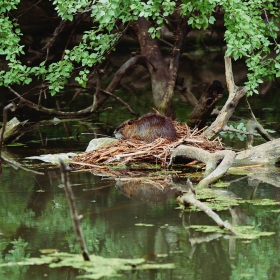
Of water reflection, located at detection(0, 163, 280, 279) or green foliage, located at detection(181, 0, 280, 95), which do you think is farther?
green foliage, located at detection(181, 0, 280, 95)

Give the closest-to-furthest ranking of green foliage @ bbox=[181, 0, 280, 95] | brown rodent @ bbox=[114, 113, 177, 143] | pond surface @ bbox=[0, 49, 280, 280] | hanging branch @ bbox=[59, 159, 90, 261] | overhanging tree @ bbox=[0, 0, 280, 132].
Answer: hanging branch @ bbox=[59, 159, 90, 261] → pond surface @ bbox=[0, 49, 280, 280] → green foliage @ bbox=[181, 0, 280, 95] → overhanging tree @ bbox=[0, 0, 280, 132] → brown rodent @ bbox=[114, 113, 177, 143]

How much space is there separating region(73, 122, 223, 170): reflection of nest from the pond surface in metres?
0.43

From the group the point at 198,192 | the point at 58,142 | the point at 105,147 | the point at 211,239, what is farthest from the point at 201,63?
the point at 211,239

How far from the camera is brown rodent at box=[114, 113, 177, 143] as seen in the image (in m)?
8.74

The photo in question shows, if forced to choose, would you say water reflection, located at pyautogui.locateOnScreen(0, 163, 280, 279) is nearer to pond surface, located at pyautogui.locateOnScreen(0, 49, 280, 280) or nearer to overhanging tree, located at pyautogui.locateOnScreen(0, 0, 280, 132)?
pond surface, located at pyautogui.locateOnScreen(0, 49, 280, 280)

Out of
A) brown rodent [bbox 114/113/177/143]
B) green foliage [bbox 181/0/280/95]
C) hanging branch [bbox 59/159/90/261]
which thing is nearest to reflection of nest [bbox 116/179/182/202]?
brown rodent [bbox 114/113/177/143]

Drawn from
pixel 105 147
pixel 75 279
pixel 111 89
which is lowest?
pixel 75 279

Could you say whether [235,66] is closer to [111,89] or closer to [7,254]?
[111,89]

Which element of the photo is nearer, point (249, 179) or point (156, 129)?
point (249, 179)

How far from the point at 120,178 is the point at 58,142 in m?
2.89

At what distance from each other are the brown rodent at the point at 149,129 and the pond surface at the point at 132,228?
1.22 m

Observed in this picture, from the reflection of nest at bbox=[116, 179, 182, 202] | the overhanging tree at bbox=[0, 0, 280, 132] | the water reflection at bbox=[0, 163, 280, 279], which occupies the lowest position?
the water reflection at bbox=[0, 163, 280, 279]

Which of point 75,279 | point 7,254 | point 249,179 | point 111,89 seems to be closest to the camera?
point 75,279

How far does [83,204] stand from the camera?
21.4 ft
